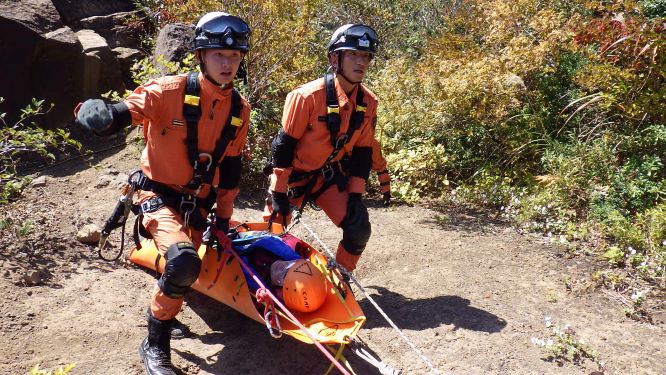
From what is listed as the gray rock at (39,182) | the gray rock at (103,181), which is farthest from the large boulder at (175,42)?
the gray rock at (39,182)

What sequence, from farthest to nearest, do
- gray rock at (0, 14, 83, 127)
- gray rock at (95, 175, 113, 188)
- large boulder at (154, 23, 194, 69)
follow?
large boulder at (154, 23, 194, 69) < gray rock at (0, 14, 83, 127) < gray rock at (95, 175, 113, 188)

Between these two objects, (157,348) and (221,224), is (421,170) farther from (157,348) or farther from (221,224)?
(157,348)

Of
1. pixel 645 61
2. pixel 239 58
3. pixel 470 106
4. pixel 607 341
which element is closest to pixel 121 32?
pixel 470 106

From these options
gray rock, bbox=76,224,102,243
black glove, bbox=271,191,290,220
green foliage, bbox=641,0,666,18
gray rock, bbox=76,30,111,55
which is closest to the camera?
black glove, bbox=271,191,290,220

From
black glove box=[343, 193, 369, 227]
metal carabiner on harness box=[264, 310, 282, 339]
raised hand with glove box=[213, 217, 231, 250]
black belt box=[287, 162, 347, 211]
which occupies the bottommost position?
metal carabiner on harness box=[264, 310, 282, 339]

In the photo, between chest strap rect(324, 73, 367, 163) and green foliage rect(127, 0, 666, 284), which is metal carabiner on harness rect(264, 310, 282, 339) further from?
green foliage rect(127, 0, 666, 284)

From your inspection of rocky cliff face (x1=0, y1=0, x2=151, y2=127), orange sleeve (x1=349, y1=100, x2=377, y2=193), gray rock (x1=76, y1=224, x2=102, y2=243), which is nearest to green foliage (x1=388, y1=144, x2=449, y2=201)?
orange sleeve (x1=349, y1=100, x2=377, y2=193)

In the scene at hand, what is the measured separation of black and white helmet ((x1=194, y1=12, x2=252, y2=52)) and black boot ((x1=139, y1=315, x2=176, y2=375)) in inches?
74.6

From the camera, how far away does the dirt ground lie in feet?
13.6

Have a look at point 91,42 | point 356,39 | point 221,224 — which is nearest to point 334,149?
point 356,39

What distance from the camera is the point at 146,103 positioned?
12.7ft

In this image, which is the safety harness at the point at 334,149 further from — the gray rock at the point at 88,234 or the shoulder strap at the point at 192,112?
the gray rock at the point at 88,234

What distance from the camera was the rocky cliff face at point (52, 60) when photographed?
25.1 feet

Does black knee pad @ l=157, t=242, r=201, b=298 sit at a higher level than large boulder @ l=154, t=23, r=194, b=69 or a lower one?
lower
